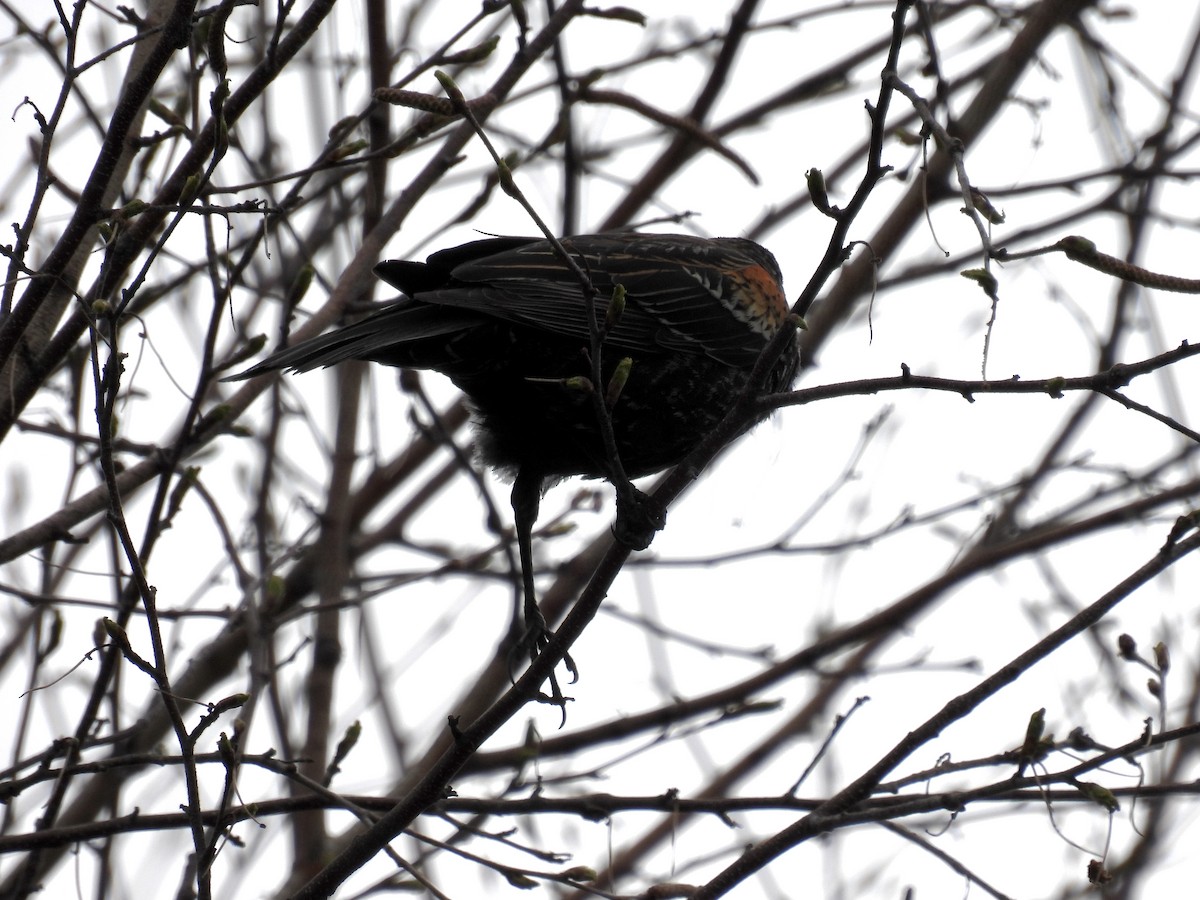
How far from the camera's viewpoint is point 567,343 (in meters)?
3.85

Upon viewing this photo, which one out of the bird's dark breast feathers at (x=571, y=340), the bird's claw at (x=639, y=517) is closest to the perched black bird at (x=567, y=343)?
the bird's dark breast feathers at (x=571, y=340)

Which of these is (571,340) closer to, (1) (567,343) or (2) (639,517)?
(1) (567,343)

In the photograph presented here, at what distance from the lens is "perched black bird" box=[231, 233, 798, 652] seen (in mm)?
3725

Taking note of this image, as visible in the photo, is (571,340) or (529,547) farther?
(529,547)

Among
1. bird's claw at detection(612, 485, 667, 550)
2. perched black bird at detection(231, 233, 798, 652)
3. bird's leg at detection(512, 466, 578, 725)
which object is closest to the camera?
bird's claw at detection(612, 485, 667, 550)

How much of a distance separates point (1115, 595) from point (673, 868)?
1.75m

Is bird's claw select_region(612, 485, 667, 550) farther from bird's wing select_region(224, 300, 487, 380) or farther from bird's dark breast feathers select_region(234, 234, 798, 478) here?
bird's wing select_region(224, 300, 487, 380)

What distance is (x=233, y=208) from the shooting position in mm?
2594

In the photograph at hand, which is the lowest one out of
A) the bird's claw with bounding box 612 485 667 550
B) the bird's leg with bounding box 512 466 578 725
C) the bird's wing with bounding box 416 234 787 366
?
the bird's claw with bounding box 612 485 667 550

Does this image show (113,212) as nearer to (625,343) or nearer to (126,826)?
(126,826)

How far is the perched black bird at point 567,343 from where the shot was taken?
3.72m

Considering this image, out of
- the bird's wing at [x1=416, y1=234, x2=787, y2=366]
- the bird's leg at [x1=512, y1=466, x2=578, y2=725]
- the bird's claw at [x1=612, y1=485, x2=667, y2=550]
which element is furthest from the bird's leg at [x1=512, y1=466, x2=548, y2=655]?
the bird's claw at [x1=612, y1=485, x2=667, y2=550]

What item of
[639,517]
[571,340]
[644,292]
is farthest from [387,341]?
[644,292]

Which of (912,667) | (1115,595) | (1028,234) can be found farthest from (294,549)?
(1028,234)
